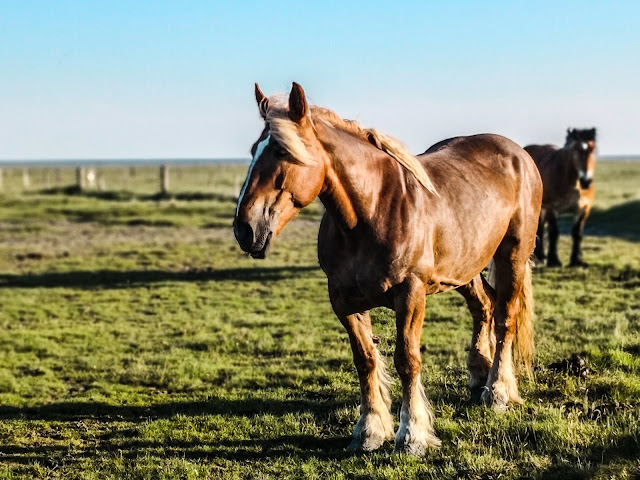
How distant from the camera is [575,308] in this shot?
9172 millimetres

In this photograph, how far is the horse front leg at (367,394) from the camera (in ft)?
15.3

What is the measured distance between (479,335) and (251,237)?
2569mm

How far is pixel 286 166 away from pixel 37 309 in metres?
8.20

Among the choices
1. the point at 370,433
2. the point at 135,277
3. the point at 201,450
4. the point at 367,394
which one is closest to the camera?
the point at 370,433

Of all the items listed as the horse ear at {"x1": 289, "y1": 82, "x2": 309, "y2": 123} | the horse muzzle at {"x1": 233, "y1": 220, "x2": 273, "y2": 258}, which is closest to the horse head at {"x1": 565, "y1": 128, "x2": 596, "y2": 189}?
the horse ear at {"x1": 289, "y1": 82, "x2": 309, "y2": 123}

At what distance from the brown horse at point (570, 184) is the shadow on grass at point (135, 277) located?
14.8 feet

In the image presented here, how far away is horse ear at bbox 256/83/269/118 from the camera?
13.5 feet

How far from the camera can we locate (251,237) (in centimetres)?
378

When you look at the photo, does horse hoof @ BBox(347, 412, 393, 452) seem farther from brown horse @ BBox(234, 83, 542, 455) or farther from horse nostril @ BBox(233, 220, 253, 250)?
horse nostril @ BBox(233, 220, 253, 250)

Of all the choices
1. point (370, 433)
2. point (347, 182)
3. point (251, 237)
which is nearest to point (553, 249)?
point (370, 433)

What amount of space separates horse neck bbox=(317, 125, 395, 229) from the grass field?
61.0 inches

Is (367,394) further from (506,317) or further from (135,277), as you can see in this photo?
(135,277)

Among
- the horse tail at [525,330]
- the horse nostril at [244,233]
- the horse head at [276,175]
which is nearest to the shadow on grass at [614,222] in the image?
the horse tail at [525,330]

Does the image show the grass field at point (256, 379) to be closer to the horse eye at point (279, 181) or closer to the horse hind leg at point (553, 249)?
the horse hind leg at point (553, 249)
